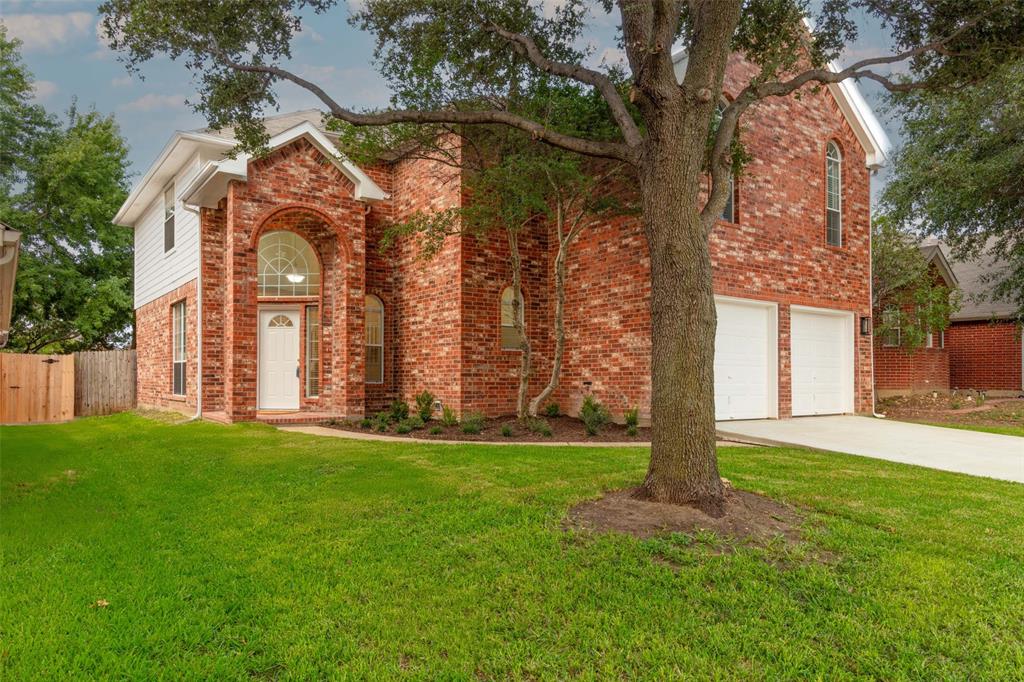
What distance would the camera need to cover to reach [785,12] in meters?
7.27

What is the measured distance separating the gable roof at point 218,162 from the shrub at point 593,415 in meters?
5.88

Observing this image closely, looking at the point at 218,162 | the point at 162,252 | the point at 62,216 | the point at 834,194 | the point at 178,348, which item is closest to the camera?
the point at 218,162

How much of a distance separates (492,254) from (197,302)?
598 cm

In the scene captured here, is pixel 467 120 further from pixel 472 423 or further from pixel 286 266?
pixel 286 266

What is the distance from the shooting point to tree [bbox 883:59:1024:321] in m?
13.0

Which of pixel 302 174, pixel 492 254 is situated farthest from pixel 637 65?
pixel 302 174

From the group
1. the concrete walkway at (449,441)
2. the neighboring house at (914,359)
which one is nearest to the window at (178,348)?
the concrete walkway at (449,441)

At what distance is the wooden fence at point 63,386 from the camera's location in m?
15.0

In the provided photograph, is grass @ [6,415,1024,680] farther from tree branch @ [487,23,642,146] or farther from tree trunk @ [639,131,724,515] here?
tree branch @ [487,23,642,146]

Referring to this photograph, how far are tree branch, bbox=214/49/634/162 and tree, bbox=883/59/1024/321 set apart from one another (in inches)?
412

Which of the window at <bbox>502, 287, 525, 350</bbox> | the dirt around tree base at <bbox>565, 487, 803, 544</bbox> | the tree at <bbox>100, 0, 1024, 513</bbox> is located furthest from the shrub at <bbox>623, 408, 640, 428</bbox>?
the dirt around tree base at <bbox>565, 487, 803, 544</bbox>

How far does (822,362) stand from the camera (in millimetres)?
12984

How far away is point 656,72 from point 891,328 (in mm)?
14740

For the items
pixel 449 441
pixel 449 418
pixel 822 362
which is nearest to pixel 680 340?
pixel 449 441
